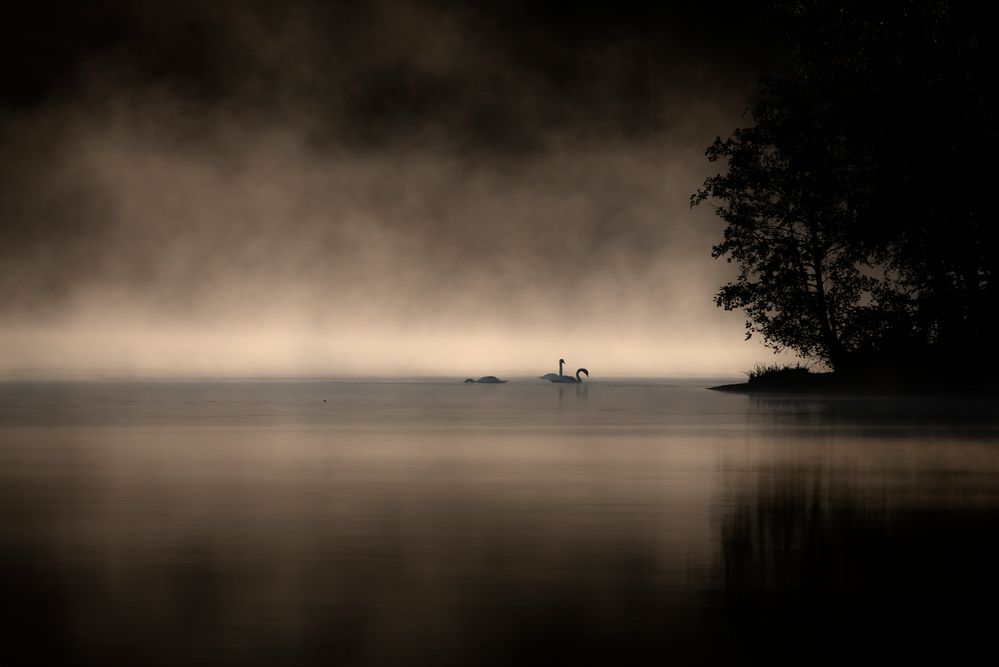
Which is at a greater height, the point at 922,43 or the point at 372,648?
the point at 922,43

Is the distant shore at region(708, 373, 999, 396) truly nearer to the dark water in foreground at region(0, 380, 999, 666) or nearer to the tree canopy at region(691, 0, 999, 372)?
the tree canopy at region(691, 0, 999, 372)

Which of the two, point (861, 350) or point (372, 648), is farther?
point (861, 350)

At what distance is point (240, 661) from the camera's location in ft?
13.8

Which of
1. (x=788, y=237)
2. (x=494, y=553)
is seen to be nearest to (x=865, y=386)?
(x=788, y=237)

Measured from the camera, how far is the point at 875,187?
28.3 meters

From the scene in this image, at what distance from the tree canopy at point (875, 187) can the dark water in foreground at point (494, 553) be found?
567 inches

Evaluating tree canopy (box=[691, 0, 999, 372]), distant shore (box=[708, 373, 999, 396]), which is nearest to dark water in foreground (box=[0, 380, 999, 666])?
tree canopy (box=[691, 0, 999, 372])

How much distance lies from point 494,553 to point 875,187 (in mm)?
23909

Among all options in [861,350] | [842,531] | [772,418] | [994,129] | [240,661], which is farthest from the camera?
[861,350]

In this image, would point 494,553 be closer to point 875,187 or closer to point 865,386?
point 875,187

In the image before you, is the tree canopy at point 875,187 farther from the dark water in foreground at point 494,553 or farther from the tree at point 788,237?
the dark water in foreground at point 494,553

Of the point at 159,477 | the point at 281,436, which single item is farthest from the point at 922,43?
the point at 159,477

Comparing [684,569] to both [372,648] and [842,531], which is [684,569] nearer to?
[842,531]

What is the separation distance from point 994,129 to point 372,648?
26.0 meters
